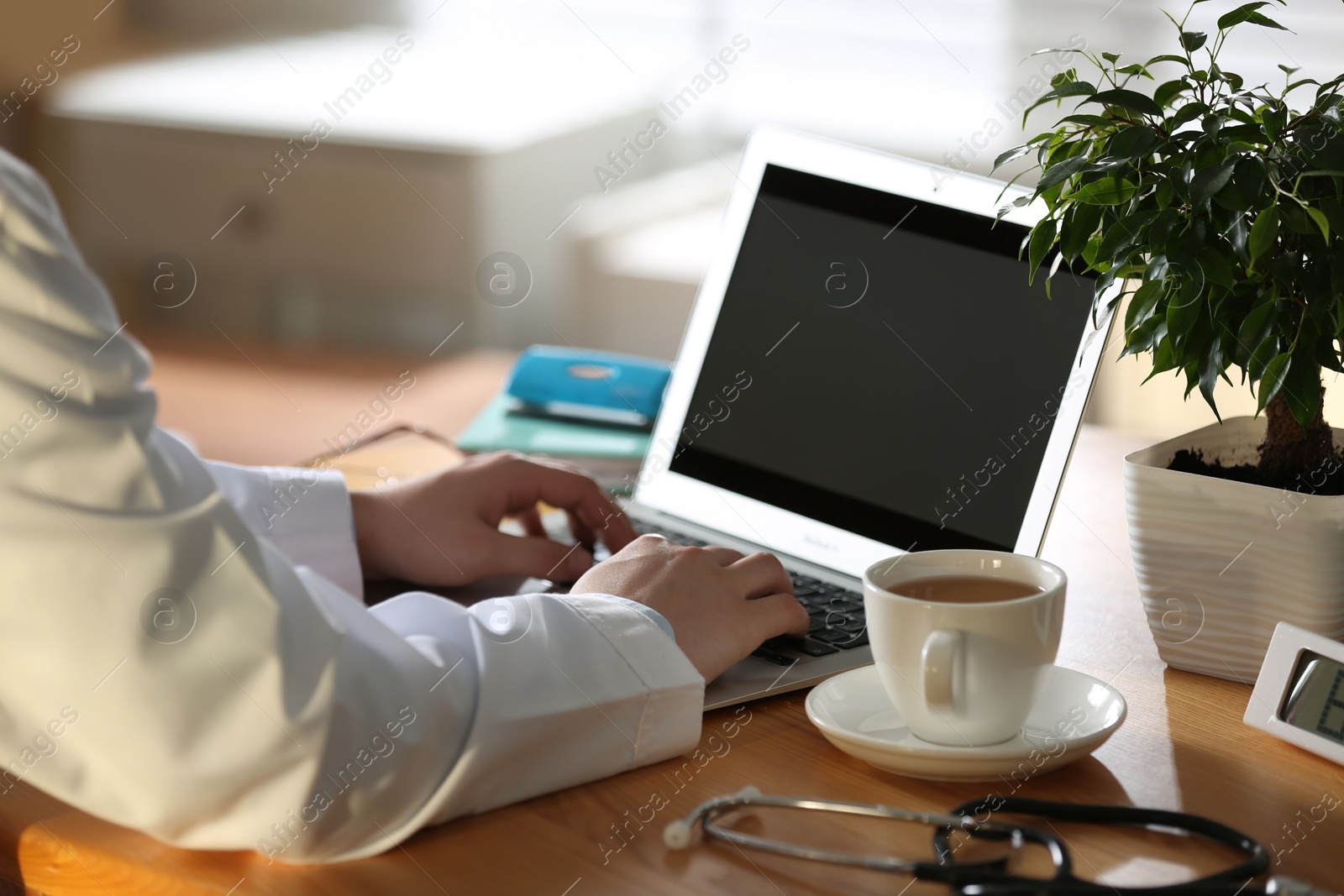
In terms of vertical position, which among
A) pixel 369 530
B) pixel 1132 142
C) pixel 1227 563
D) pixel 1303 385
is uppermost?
pixel 1132 142

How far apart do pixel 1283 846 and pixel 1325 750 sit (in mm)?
96

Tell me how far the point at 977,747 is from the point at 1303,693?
185 mm

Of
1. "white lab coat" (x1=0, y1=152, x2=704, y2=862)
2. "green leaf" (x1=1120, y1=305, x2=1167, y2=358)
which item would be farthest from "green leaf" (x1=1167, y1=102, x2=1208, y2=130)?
"white lab coat" (x1=0, y1=152, x2=704, y2=862)

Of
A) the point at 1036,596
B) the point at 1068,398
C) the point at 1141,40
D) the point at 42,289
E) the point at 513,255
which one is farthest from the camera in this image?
the point at 513,255

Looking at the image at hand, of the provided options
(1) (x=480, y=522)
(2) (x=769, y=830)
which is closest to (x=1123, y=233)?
(2) (x=769, y=830)

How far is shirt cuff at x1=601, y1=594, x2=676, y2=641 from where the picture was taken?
700 millimetres

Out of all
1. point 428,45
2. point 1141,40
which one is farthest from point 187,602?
point 428,45

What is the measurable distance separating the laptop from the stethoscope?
136 millimetres

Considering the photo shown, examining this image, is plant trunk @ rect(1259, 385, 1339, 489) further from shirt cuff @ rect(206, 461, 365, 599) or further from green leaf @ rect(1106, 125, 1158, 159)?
shirt cuff @ rect(206, 461, 365, 599)

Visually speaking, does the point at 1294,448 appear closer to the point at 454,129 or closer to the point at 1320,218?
the point at 1320,218

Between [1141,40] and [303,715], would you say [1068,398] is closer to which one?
[303,715]

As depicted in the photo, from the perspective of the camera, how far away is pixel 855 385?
979mm

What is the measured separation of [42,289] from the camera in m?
0.51

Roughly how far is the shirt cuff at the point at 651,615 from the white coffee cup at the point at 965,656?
0.38 ft
